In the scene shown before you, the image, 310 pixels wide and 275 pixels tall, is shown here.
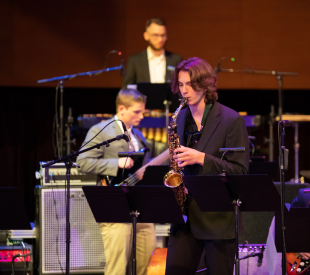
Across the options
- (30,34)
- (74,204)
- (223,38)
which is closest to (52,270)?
(74,204)

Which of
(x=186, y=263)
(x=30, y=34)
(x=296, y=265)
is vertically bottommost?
(x=296, y=265)

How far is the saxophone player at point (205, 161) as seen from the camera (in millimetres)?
2961

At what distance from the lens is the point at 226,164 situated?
3.00 m

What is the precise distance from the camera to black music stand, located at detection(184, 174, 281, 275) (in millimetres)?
2977

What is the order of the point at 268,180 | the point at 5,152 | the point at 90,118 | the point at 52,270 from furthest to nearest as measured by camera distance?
the point at 5,152 < the point at 90,118 < the point at 52,270 < the point at 268,180

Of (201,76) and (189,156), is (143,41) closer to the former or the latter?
(201,76)

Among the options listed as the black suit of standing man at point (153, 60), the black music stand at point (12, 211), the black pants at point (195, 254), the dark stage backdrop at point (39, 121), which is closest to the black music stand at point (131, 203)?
the black pants at point (195, 254)

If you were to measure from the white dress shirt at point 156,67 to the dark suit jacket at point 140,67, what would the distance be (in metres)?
0.07

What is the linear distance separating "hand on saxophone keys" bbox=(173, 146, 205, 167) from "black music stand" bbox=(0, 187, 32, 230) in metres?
1.45

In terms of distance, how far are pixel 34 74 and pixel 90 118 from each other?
6.70 feet

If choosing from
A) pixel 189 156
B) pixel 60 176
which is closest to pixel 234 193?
pixel 189 156

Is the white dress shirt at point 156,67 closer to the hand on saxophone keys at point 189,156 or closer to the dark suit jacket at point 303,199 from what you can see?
the dark suit jacket at point 303,199

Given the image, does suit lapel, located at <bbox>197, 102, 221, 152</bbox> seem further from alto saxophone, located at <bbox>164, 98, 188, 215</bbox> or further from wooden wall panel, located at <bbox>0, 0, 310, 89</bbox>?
wooden wall panel, located at <bbox>0, 0, 310, 89</bbox>

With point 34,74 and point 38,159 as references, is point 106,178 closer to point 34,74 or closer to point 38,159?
point 38,159
